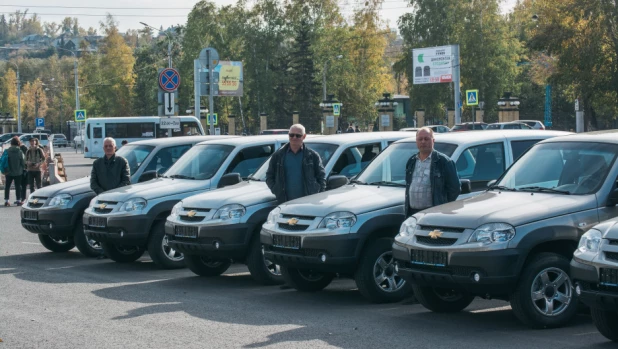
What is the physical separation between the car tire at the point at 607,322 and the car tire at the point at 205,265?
565 centimetres

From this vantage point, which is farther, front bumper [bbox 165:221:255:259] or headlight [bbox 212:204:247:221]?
headlight [bbox 212:204:247:221]

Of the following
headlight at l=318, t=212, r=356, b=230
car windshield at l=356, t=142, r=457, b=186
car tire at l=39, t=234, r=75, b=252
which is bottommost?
car tire at l=39, t=234, r=75, b=252

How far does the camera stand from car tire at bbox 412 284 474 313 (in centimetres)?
952

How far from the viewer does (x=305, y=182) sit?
38.7 feet

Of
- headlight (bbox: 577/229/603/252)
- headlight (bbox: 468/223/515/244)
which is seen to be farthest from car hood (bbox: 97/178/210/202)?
headlight (bbox: 577/229/603/252)

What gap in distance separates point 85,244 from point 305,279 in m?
5.14

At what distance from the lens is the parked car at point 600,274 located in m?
7.43

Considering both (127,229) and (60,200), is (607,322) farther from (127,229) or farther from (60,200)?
(60,200)

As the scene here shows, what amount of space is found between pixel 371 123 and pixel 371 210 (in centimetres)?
9058

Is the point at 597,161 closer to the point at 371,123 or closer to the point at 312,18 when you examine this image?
the point at 312,18

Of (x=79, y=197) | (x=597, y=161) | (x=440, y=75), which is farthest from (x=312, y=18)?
(x=597, y=161)

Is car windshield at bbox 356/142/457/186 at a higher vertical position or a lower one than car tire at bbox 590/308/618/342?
higher

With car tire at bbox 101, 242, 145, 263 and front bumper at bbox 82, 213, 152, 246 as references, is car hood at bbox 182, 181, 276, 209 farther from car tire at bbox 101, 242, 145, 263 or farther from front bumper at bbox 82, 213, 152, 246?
car tire at bbox 101, 242, 145, 263

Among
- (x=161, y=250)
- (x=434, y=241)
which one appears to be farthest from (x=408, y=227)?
(x=161, y=250)
